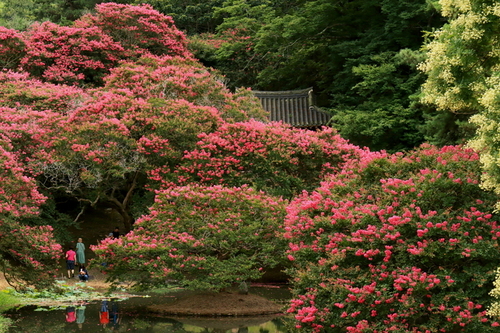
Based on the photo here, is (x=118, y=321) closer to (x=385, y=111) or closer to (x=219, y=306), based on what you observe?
(x=219, y=306)

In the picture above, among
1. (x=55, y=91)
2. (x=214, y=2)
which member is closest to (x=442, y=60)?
(x=55, y=91)

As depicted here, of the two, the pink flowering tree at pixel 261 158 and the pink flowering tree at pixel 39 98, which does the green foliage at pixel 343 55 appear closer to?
the pink flowering tree at pixel 261 158

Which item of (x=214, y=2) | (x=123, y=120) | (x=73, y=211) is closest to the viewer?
(x=123, y=120)

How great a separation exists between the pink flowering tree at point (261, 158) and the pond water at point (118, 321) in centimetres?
384

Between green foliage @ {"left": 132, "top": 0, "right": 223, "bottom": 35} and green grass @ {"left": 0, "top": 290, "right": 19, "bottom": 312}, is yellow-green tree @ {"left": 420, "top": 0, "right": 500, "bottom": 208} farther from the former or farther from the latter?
green foliage @ {"left": 132, "top": 0, "right": 223, "bottom": 35}

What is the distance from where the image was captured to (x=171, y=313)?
15.0 m

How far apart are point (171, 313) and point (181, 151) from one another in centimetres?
501

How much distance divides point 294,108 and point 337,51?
2.92m

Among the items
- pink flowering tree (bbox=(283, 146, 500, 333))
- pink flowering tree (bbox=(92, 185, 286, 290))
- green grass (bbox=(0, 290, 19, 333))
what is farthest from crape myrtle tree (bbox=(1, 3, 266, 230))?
pink flowering tree (bbox=(283, 146, 500, 333))

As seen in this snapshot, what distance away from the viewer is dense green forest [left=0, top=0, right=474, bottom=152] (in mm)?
23672

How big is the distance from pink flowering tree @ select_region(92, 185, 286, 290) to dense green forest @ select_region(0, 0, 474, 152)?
5.20m

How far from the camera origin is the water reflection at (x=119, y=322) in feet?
42.2

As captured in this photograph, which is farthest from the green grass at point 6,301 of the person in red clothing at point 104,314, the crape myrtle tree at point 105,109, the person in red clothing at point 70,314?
the crape myrtle tree at point 105,109

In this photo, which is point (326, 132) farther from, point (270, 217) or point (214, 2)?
point (214, 2)
